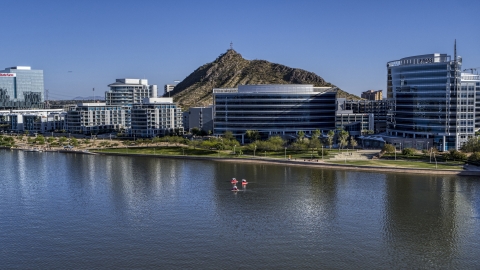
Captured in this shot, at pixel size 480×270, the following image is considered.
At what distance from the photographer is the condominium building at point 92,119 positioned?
618ft

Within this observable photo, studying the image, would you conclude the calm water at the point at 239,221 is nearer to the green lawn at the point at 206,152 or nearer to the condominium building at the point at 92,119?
the green lawn at the point at 206,152

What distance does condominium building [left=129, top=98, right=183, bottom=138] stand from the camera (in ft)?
560

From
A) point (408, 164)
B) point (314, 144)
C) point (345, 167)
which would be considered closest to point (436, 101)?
point (408, 164)

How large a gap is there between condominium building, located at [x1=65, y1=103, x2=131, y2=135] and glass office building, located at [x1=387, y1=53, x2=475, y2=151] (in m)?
116

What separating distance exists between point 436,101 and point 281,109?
44.2m

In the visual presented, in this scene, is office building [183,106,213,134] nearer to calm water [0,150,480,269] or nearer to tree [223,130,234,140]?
tree [223,130,234,140]

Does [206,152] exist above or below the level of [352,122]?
Answer: below

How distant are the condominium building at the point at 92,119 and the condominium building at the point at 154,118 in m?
21.0

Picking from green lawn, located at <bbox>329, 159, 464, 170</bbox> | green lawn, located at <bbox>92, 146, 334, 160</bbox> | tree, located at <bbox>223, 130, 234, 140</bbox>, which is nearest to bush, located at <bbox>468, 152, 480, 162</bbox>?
green lawn, located at <bbox>329, 159, 464, 170</bbox>

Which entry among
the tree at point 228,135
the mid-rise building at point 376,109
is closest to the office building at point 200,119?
the tree at point 228,135

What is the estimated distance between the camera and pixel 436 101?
4547 inches

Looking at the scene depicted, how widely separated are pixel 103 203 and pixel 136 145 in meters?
78.7

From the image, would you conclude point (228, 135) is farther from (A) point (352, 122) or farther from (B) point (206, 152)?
(A) point (352, 122)

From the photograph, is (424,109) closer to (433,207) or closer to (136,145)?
(433,207)
